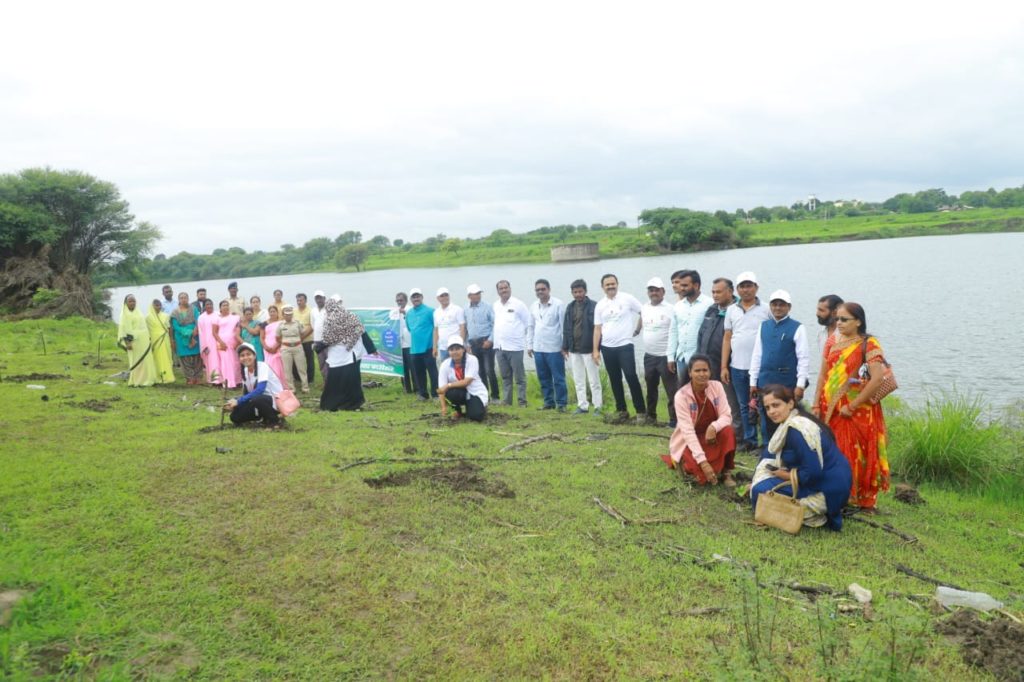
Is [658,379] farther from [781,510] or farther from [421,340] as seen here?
[421,340]

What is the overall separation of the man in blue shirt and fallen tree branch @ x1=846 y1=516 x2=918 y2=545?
696cm

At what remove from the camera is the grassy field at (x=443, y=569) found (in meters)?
3.22

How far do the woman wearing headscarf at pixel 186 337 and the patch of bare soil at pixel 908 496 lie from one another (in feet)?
35.5

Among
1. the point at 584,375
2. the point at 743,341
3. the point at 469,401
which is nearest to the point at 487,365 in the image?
the point at 584,375

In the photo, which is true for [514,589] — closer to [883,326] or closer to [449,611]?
[449,611]

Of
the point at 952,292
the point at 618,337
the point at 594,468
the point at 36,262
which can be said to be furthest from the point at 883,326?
the point at 36,262

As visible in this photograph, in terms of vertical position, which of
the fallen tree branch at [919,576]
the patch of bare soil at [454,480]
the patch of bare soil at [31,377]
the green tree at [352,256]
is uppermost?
the green tree at [352,256]

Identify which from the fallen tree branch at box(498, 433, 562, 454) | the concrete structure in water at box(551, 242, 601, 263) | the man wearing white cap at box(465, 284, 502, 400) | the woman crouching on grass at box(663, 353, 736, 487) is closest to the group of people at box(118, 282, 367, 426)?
the man wearing white cap at box(465, 284, 502, 400)

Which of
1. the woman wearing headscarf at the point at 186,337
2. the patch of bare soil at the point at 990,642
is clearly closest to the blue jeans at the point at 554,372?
the woman wearing headscarf at the point at 186,337

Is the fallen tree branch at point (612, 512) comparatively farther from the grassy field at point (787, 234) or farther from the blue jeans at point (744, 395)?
the grassy field at point (787, 234)

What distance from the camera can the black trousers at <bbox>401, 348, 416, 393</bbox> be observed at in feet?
38.0

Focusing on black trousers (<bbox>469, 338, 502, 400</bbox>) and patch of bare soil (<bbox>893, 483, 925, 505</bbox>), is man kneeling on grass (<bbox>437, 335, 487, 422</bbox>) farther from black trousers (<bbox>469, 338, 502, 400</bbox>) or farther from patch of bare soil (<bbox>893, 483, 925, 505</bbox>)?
patch of bare soil (<bbox>893, 483, 925, 505</bbox>)

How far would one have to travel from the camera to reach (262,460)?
21.0 feet

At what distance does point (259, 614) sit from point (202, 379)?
992 centimetres
